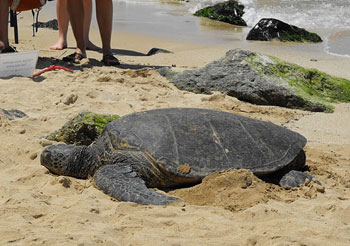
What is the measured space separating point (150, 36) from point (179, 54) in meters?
2.17

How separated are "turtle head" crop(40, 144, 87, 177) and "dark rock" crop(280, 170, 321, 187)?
133 centimetres

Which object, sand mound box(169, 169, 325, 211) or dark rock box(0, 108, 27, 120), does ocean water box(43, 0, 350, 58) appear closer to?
dark rock box(0, 108, 27, 120)

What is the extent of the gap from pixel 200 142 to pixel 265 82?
8.18 feet

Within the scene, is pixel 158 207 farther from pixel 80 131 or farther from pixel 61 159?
pixel 80 131

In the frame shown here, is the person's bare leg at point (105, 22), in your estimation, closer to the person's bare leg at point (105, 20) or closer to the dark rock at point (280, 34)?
the person's bare leg at point (105, 20)

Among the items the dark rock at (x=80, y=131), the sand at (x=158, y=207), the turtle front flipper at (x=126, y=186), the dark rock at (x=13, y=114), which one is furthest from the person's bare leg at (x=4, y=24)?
the turtle front flipper at (x=126, y=186)

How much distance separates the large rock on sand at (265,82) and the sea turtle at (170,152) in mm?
1995

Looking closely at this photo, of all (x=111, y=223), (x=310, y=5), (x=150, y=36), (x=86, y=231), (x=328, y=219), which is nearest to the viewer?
(x=86, y=231)

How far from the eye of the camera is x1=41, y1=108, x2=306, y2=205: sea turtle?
9.84 ft

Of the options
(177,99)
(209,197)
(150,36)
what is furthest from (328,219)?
(150,36)

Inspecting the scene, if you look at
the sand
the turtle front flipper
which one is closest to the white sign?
the sand

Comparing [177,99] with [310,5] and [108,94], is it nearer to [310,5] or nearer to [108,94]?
[108,94]

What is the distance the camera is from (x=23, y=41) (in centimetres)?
797

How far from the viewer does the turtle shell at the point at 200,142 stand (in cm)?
302
